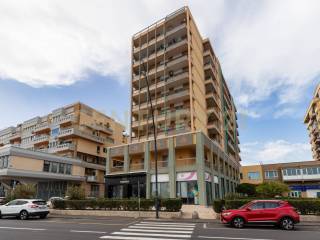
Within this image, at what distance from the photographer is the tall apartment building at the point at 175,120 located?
32.5m

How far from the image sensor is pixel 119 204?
2402 centimetres

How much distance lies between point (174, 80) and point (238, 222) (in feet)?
90.6

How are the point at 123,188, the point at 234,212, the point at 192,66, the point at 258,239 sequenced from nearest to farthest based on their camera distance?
the point at 258,239
the point at 234,212
the point at 123,188
the point at 192,66

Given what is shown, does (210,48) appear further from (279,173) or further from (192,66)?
(279,173)

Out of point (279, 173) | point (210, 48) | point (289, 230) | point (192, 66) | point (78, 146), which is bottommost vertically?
point (289, 230)

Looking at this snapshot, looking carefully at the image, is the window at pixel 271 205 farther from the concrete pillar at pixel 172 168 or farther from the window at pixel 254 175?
the window at pixel 254 175

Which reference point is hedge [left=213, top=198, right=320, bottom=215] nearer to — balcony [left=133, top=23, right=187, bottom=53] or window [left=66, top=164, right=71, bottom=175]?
balcony [left=133, top=23, right=187, bottom=53]

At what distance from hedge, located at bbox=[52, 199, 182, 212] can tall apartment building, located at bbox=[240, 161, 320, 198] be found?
140 ft

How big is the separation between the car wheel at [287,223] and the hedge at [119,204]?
8770mm

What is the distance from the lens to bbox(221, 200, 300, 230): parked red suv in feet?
48.2

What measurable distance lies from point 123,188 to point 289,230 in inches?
1025

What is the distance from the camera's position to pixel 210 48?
48719mm

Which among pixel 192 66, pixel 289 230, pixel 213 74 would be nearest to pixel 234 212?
pixel 289 230

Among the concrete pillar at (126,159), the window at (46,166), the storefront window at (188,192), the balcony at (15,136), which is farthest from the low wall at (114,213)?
the balcony at (15,136)
